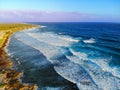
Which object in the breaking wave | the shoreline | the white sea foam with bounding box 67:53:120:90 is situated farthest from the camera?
the breaking wave

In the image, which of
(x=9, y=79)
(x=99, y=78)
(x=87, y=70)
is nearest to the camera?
(x=99, y=78)

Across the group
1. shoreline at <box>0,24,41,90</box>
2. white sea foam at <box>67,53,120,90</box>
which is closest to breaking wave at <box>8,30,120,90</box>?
white sea foam at <box>67,53,120,90</box>

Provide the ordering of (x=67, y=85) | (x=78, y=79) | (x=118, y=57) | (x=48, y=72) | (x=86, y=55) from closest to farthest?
(x=67, y=85)
(x=78, y=79)
(x=48, y=72)
(x=118, y=57)
(x=86, y=55)

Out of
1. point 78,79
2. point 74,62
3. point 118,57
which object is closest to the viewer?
point 78,79

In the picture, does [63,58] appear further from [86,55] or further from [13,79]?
[13,79]

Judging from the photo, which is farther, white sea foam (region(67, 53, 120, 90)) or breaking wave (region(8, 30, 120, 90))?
breaking wave (region(8, 30, 120, 90))

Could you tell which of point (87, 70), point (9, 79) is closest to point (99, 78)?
point (87, 70)

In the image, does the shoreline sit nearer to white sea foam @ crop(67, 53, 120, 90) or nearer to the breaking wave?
the breaking wave

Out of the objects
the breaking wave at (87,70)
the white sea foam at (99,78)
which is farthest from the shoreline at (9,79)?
the white sea foam at (99,78)

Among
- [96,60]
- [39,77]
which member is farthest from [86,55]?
[39,77]

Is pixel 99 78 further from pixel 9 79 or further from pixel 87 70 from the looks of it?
pixel 9 79

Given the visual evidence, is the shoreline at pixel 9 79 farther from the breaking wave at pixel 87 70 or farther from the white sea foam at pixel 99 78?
the white sea foam at pixel 99 78
